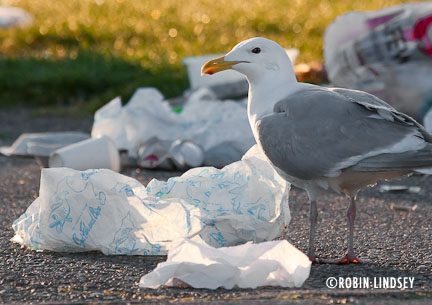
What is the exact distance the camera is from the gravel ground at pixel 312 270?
3.07m

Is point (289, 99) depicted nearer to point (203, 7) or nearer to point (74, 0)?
point (203, 7)

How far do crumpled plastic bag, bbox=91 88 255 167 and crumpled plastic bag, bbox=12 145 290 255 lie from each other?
76.0 inches

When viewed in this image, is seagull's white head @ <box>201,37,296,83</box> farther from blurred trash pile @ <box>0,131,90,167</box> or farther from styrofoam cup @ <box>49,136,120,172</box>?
blurred trash pile @ <box>0,131,90,167</box>

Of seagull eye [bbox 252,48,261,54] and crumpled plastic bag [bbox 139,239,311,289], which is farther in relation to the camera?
seagull eye [bbox 252,48,261,54]

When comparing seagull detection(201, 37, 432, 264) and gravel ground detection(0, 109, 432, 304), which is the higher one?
seagull detection(201, 37, 432, 264)

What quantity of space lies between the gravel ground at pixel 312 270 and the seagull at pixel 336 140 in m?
0.30

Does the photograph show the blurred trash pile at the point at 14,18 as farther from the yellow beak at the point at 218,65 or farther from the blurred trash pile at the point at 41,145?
the yellow beak at the point at 218,65

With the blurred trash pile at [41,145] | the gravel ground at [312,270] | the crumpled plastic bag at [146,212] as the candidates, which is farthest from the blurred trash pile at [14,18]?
the crumpled plastic bag at [146,212]

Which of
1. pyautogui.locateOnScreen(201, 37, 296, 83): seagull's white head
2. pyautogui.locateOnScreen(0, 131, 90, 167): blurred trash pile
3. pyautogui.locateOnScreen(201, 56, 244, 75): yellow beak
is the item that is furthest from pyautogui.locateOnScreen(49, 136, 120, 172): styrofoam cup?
pyautogui.locateOnScreen(201, 37, 296, 83): seagull's white head

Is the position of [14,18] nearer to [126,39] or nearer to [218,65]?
[126,39]

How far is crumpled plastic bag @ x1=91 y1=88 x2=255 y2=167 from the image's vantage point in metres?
5.92


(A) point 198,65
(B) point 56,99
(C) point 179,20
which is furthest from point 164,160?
(C) point 179,20

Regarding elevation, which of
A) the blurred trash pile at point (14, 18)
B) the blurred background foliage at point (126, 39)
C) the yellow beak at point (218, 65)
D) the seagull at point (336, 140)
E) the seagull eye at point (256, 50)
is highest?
the seagull eye at point (256, 50)

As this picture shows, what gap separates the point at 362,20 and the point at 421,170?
389cm
